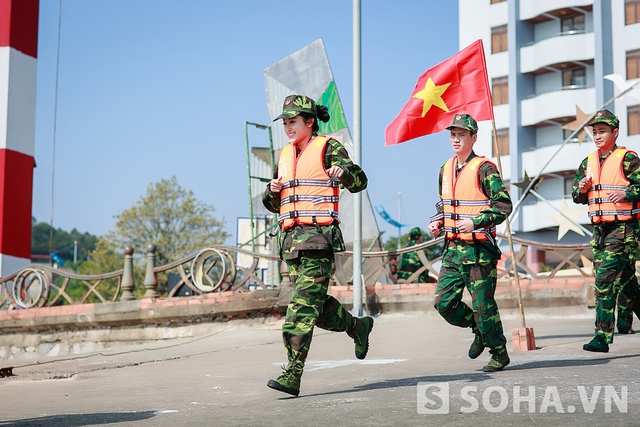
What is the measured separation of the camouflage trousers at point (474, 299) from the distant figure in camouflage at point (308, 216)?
2.63 feet

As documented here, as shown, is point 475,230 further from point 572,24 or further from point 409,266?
point 572,24

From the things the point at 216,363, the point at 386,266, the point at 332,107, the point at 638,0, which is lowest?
the point at 216,363

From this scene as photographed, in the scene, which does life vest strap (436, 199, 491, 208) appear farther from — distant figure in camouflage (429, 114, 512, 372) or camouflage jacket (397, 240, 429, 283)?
camouflage jacket (397, 240, 429, 283)

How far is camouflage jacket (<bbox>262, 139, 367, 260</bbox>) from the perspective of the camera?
6.76m

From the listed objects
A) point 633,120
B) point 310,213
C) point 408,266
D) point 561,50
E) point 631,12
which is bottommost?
point 408,266

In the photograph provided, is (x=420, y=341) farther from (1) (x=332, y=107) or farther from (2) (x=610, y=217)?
(1) (x=332, y=107)

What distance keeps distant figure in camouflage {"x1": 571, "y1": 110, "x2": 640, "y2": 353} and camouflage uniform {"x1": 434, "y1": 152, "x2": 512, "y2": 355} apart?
146 centimetres

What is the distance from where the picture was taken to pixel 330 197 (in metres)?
6.89

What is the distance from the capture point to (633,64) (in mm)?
45594

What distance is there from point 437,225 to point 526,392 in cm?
198

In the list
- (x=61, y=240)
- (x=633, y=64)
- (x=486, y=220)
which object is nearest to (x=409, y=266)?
(x=486, y=220)

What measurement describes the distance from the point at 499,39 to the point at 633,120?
375 inches

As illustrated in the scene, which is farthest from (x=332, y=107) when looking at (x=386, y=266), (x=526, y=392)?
(x=526, y=392)

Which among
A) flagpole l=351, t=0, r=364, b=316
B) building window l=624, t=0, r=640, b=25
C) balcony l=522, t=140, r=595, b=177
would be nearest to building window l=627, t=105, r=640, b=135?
balcony l=522, t=140, r=595, b=177
